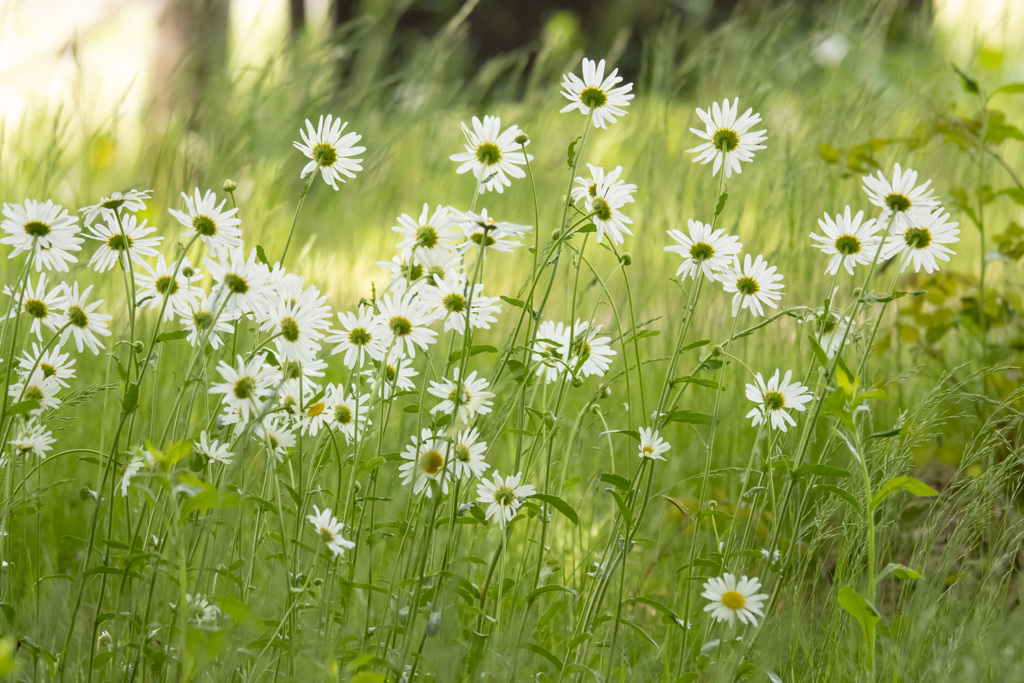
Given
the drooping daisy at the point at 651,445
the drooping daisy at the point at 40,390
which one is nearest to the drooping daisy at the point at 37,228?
the drooping daisy at the point at 40,390

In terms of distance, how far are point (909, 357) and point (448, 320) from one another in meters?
1.35

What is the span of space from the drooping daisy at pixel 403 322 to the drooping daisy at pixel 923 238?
1.67 ft

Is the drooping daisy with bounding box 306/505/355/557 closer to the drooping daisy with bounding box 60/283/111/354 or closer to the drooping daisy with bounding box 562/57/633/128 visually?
the drooping daisy with bounding box 60/283/111/354

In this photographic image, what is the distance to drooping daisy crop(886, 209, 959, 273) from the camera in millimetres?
930

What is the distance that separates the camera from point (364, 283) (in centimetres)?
262

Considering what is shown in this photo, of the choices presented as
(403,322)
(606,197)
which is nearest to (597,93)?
(606,197)

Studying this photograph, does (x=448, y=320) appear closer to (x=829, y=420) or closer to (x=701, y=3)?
(x=829, y=420)

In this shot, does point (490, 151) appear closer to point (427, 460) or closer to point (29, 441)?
point (427, 460)

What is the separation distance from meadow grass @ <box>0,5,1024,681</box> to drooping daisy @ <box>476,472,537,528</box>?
19 mm

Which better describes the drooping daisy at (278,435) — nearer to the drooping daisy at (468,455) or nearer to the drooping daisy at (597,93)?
the drooping daisy at (468,455)

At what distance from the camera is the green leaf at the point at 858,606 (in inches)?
31.8

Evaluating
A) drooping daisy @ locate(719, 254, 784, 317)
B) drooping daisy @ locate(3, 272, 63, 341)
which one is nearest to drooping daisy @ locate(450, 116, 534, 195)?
drooping daisy @ locate(719, 254, 784, 317)

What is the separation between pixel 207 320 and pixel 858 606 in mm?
665

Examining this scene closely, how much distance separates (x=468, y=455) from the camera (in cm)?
94
